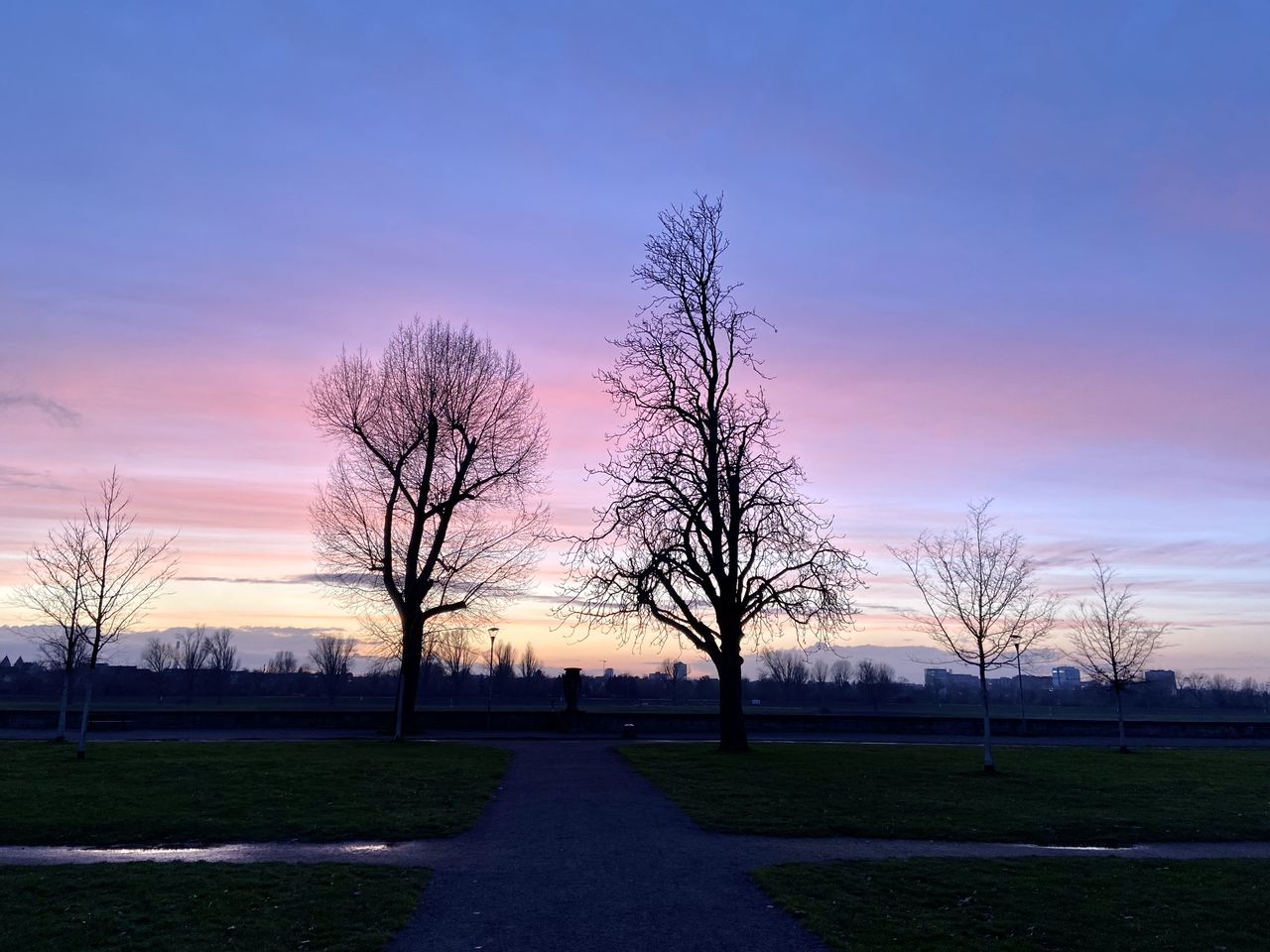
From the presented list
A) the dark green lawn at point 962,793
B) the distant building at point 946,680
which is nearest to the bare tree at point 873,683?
the distant building at point 946,680

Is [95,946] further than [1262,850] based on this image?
No

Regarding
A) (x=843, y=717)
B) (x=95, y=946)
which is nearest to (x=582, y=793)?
(x=95, y=946)

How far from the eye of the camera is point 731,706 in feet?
88.8

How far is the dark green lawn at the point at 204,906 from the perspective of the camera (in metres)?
7.94

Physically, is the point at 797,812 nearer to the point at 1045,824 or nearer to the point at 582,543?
the point at 1045,824

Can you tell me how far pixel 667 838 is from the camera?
13477 mm

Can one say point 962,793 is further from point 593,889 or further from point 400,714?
point 400,714

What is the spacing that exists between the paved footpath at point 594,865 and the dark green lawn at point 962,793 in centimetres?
81

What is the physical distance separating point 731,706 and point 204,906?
64.8 ft

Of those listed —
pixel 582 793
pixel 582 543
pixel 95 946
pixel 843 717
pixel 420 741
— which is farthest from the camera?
pixel 843 717

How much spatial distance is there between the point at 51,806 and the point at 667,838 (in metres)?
10.5

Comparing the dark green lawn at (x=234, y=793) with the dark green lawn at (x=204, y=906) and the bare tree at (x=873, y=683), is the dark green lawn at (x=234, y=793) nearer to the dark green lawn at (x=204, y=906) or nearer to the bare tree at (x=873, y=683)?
the dark green lawn at (x=204, y=906)

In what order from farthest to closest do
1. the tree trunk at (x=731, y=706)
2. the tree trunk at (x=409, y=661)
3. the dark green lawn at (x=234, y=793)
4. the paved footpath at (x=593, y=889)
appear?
the tree trunk at (x=409, y=661) < the tree trunk at (x=731, y=706) < the dark green lawn at (x=234, y=793) < the paved footpath at (x=593, y=889)

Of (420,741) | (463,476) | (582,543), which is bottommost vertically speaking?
(420,741)
